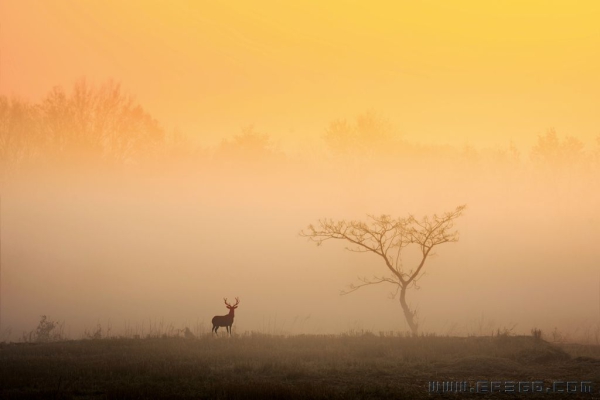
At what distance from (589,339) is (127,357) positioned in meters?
27.2

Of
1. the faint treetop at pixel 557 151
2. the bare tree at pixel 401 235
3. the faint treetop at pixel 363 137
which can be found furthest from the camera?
the faint treetop at pixel 557 151

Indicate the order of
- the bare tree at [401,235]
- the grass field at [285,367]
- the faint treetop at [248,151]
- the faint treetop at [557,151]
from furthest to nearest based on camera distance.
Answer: the faint treetop at [557,151] < the faint treetop at [248,151] < the bare tree at [401,235] < the grass field at [285,367]

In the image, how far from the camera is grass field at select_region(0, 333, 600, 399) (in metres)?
17.9

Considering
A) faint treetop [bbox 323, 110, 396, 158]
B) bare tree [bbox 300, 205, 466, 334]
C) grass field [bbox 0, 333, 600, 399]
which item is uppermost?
faint treetop [bbox 323, 110, 396, 158]

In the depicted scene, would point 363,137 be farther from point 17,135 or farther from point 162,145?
point 17,135

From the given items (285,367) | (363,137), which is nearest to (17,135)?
(363,137)

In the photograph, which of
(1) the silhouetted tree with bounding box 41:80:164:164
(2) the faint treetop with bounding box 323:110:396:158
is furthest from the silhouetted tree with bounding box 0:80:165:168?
(2) the faint treetop with bounding box 323:110:396:158

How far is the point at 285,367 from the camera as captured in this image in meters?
22.6

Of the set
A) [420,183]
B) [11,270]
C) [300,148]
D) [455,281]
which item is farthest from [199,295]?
[300,148]

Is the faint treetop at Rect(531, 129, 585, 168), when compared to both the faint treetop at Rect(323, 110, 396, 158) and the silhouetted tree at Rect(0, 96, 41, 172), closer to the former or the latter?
the faint treetop at Rect(323, 110, 396, 158)

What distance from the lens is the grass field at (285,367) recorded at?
17891 mm

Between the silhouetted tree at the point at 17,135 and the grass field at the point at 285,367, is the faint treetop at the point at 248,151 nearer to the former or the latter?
the silhouetted tree at the point at 17,135

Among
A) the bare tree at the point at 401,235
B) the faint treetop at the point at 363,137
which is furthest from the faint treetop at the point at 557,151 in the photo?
the bare tree at the point at 401,235

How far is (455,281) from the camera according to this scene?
2164 inches
